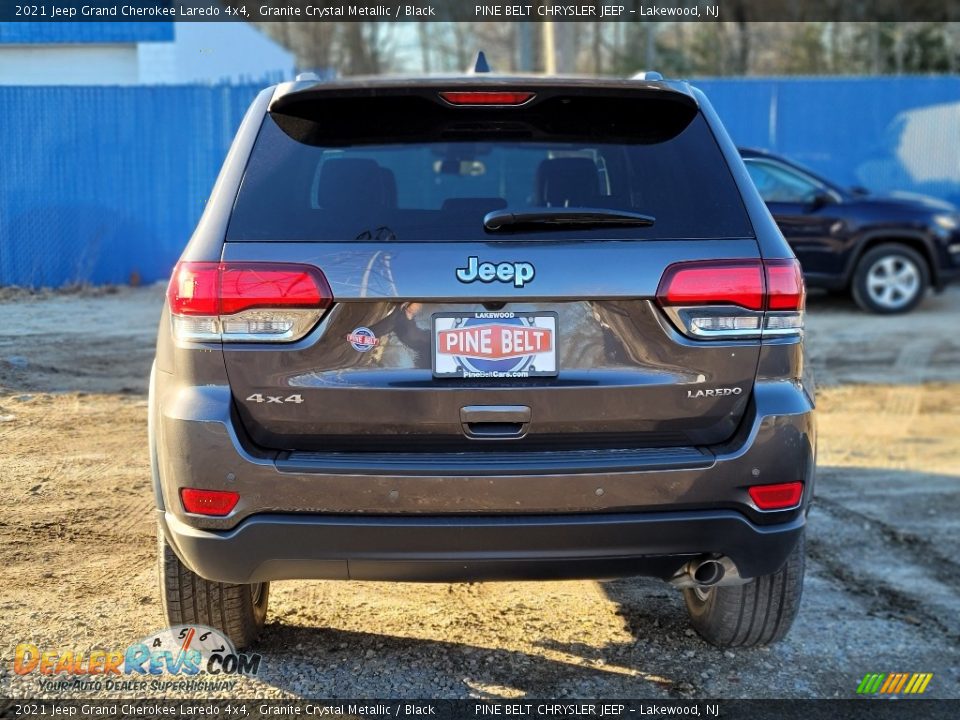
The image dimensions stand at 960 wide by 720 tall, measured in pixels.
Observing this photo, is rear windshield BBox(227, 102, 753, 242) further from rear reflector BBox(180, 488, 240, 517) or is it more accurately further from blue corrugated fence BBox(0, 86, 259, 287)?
blue corrugated fence BBox(0, 86, 259, 287)

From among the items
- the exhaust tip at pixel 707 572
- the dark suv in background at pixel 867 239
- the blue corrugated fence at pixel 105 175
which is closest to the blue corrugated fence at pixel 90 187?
the blue corrugated fence at pixel 105 175

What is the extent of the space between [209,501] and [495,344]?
35.0 inches

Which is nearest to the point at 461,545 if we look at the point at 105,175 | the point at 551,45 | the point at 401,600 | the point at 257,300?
the point at 257,300

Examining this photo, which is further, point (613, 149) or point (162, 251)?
point (162, 251)

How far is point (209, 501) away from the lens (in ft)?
8.96

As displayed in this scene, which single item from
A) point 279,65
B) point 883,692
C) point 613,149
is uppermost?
point 279,65

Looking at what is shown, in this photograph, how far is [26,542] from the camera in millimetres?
4164

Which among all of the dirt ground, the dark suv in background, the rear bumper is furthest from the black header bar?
the dark suv in background

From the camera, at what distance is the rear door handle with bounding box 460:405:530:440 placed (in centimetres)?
272

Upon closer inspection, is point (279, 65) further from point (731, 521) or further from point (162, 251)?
point (731, 521)

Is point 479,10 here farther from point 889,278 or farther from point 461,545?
point 461,545

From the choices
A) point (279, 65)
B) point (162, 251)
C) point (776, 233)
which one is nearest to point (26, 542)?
point (162, 251)

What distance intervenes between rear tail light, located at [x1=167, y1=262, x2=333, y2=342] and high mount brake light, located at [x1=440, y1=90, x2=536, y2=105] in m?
0.72

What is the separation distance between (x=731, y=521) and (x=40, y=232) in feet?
9.87
